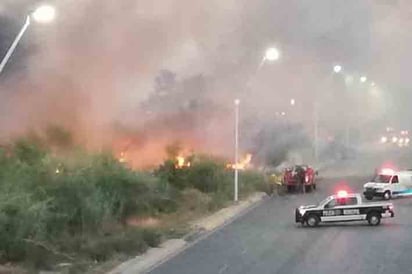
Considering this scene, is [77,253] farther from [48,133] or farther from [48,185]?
Answer: [48,133]

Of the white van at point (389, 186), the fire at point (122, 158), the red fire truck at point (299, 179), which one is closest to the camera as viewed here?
the fire at point (122, 158)

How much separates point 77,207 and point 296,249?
6795 millimetres

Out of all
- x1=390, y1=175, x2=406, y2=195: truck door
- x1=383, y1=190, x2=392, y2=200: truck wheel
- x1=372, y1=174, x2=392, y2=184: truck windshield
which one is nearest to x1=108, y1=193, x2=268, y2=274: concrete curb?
x1=383, y1=190, x2=392, y2=200: truck wheel

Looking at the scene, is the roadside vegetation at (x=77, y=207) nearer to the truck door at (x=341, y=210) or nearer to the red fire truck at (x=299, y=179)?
the truck door at (x=341, y=210)

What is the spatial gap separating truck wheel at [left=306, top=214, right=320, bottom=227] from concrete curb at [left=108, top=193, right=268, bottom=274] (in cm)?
316

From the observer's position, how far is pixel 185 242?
3009cm

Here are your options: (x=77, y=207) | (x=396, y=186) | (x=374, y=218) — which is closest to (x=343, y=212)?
(x=374, y=218)

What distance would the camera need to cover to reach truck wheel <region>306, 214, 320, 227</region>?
34312 mm

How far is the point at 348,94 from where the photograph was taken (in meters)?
94.0

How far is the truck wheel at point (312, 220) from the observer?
34312 millimetres

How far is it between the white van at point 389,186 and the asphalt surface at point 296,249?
7386mm

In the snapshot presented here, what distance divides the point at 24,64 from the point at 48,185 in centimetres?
1401

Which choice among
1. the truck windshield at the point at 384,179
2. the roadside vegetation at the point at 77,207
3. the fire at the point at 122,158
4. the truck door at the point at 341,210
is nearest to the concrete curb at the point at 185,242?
the roadside vegetation at the point at 77,207

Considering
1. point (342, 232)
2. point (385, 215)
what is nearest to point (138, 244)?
point (342, 232)
